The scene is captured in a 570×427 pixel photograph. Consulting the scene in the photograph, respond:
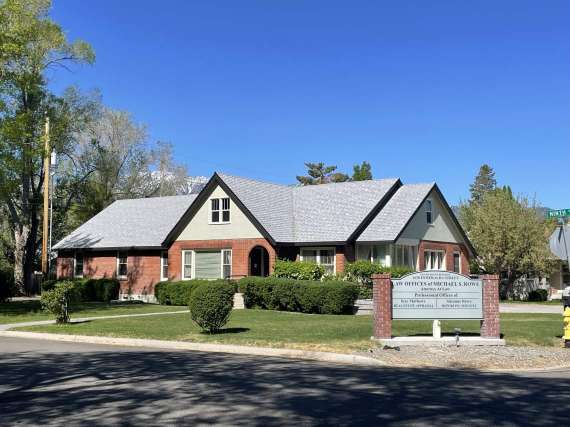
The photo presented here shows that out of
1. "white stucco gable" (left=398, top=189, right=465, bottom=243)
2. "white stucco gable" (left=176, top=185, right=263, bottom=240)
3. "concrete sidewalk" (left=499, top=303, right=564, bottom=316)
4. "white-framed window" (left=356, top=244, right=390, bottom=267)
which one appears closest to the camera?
"concrete sidewalk" (left=499, top=303, right=564, bottom=316)

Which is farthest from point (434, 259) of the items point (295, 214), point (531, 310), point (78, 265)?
point (78, 265)

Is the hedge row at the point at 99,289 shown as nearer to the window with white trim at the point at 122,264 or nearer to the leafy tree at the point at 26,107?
the window with white trim at the point at 122,264

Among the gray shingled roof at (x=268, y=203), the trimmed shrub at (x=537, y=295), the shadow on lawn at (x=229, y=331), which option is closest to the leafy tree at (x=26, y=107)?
the gray shingled roof at (x=268, y=203)

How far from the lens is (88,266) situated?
3816 cm

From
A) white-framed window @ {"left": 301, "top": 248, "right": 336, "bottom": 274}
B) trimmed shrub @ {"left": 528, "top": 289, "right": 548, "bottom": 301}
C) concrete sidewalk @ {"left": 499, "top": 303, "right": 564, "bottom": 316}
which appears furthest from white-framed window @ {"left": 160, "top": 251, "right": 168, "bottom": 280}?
trimmed shrub @ {"left": 528, "top": 289, "right": 548, "bottom": 301}

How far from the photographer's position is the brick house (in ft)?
99.7

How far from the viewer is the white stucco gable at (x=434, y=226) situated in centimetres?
3181

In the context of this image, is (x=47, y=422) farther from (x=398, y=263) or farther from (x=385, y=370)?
(x=398, y=263)

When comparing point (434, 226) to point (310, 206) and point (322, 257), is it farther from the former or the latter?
point (322, 257)

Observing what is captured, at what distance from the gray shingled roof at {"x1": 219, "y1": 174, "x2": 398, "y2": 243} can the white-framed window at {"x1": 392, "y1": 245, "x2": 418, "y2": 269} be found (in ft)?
8.04

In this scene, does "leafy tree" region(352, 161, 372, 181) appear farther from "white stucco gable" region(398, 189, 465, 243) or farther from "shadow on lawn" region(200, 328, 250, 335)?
"shadow on lawn" region(200, 328, 250, 335)

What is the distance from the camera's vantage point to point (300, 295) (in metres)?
24.6

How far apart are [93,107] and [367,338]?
34.3 metres

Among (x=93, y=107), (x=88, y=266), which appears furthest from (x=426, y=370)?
(x=93, y=107)
